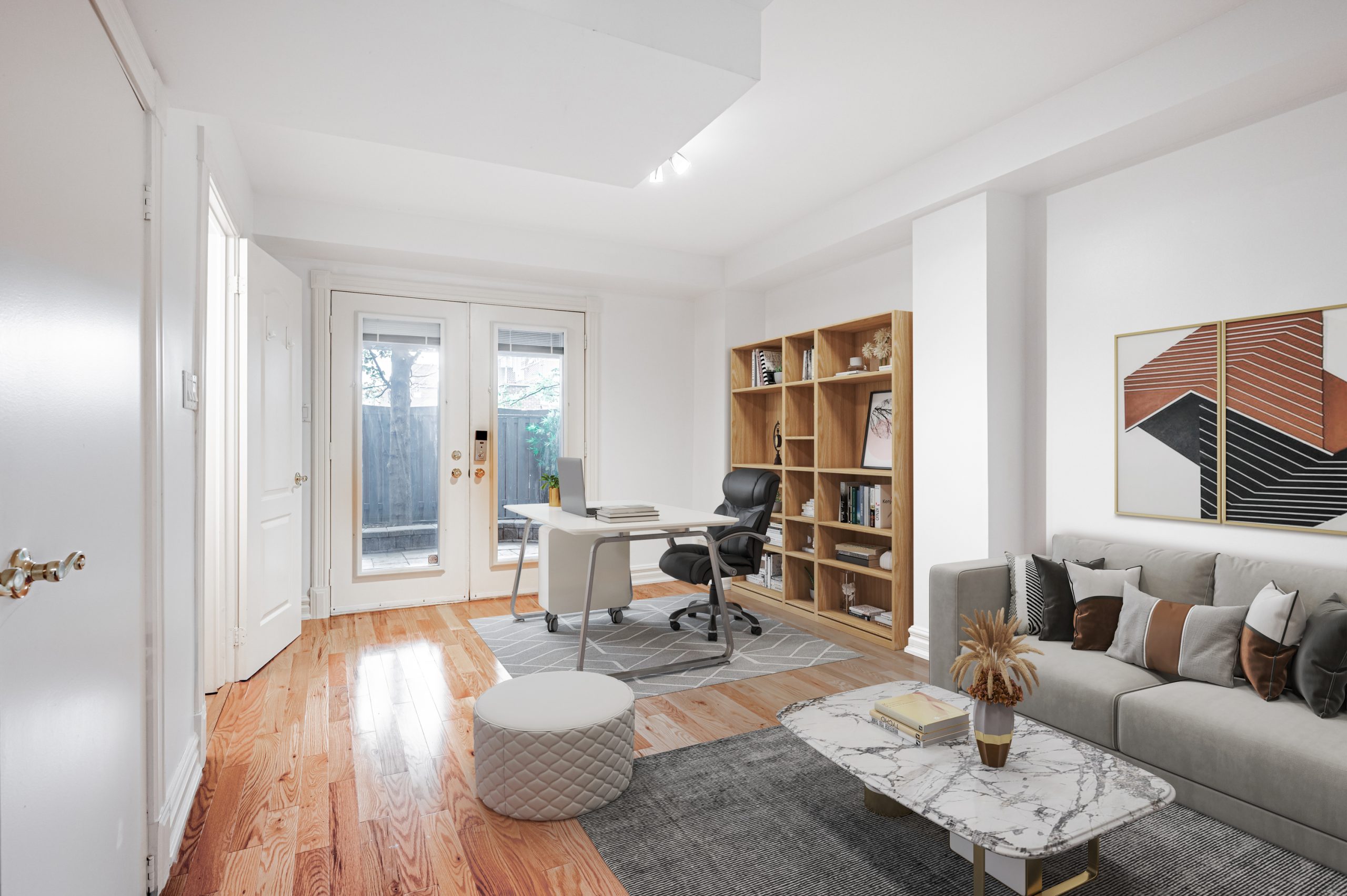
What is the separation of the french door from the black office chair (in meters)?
1.49

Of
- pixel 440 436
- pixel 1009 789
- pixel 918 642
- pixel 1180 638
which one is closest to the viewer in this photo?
pixel 1009 789

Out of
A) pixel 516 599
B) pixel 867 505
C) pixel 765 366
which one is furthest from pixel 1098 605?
pixel 516 599

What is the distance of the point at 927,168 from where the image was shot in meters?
3.57

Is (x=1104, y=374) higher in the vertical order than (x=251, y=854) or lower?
higher

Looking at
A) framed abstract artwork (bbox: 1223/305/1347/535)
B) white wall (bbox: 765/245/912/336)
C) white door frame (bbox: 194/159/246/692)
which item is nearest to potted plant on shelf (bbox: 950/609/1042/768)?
framed abstract artwork (bbox: 1223/305/1347/535)

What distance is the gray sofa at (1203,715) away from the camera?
1.85m

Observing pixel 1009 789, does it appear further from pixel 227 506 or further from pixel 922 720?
pixel 227 506

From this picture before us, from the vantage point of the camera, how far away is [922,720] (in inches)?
76.3

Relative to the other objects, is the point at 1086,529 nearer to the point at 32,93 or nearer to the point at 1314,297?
the point at 1314,297

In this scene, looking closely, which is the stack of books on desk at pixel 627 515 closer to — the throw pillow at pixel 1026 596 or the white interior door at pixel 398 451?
the throw pillow at pixel 1026 596

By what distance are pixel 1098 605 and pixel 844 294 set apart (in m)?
2.75

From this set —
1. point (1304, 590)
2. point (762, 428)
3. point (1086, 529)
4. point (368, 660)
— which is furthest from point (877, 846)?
point (762, 428)

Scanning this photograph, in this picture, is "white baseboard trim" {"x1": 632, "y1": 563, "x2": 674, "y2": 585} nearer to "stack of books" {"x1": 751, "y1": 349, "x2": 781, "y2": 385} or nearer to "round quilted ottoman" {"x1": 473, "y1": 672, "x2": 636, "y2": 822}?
"stack of books" {"x1": 751, "y1": 349, "x2": 781, "y2": 385}

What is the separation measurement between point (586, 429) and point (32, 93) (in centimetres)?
436
